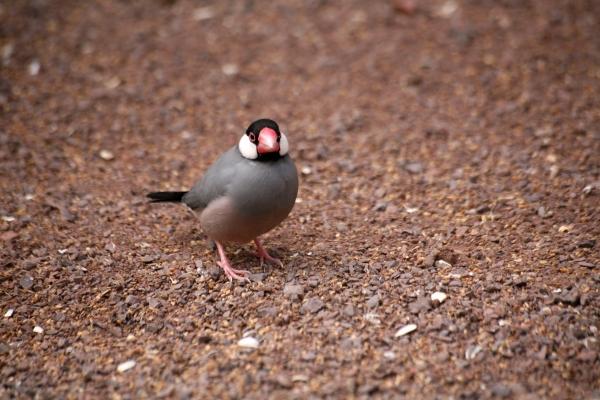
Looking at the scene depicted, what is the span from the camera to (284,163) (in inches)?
154

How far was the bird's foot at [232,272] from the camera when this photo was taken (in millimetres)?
3967

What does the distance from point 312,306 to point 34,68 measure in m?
4.90

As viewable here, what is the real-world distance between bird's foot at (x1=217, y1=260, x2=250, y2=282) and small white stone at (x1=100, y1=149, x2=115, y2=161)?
212 centimetres

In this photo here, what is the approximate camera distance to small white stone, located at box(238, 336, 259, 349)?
3351 mm

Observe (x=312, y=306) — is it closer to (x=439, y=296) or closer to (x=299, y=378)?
A: (x=299, y=378)

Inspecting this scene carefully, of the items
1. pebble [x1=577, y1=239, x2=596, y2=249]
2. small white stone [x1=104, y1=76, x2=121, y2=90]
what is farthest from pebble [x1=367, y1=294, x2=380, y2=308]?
small white stone [x1=104, y1=76, x2=121, y2=90]

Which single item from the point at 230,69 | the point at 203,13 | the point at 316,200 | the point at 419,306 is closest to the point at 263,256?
the point at 316,200

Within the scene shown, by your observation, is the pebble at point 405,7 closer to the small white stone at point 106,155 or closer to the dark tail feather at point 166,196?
the small white stone at point 106,155

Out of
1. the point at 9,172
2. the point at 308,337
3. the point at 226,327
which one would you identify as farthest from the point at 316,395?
the point at 9,172

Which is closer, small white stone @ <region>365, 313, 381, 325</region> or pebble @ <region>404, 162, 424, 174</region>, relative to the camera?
small white stone @ <region>365, 313, 381, 325</region>

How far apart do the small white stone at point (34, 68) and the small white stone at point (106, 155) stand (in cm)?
176

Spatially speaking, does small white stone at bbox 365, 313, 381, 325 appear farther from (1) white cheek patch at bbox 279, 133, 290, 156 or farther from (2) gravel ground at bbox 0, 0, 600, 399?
(1) white cheek patch at bbox 279, 133, 290, 156

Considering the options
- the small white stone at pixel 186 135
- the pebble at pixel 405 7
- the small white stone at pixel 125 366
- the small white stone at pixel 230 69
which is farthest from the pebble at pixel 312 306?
the pebble at pixel 405 7

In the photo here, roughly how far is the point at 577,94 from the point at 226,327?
14.5 feet
